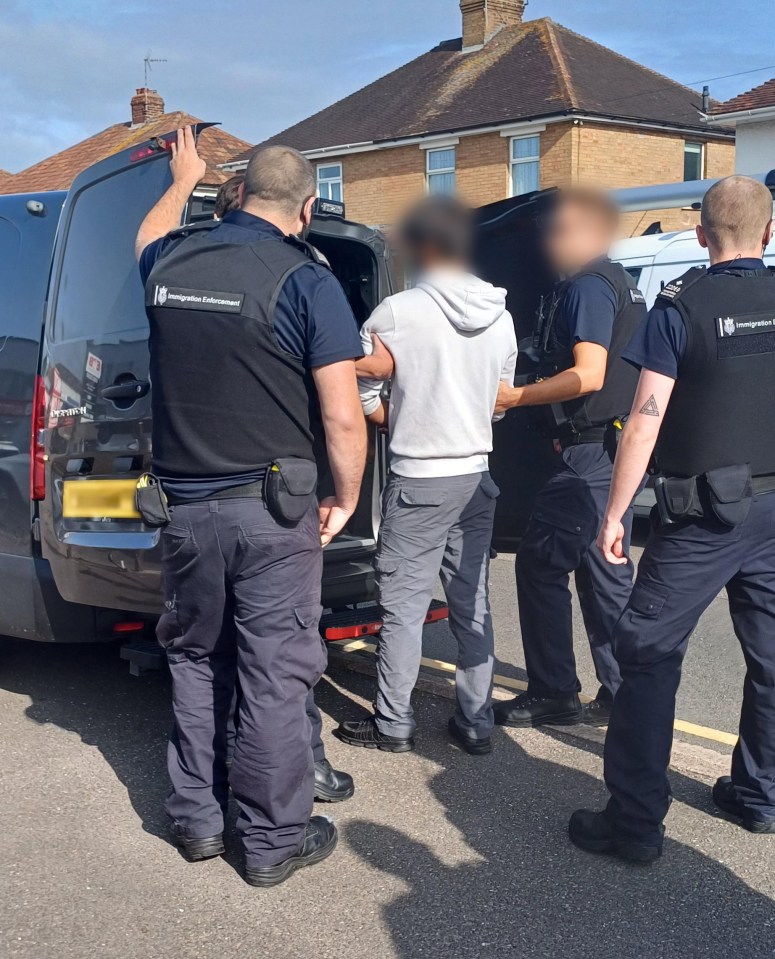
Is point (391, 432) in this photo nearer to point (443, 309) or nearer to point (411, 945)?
point (443, 309)

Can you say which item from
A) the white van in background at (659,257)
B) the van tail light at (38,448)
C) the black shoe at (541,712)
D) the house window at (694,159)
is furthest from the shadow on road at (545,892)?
the house window at (694,159)

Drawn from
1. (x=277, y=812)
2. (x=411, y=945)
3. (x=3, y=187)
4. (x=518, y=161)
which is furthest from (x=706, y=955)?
(x=3, y=187)

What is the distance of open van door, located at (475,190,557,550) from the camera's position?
14.0 ft

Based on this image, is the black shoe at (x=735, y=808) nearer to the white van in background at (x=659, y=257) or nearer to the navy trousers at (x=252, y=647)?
the navy trousers at (x=252, y=647)

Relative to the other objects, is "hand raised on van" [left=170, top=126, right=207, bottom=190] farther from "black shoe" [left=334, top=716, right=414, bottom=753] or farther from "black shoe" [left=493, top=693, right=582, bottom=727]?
"black shoe" [left=493, top=693, right=582, bottom=727]

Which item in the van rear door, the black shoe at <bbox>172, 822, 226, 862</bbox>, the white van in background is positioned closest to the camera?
the black shoe at <bbox>172, 822, 226, 862</bbox>

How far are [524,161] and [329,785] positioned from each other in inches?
989

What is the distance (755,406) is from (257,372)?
4.94 ft

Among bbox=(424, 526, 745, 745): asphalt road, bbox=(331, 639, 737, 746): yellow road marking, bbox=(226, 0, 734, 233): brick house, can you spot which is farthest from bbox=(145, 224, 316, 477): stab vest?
bbox=(226, 0, 734, 233): brick house

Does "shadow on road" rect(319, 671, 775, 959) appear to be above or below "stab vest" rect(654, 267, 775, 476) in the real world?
below

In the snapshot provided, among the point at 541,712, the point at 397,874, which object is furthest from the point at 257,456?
the point at 541,712

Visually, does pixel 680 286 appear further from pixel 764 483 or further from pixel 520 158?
pixel 520 158

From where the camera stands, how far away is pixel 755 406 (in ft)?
10.6

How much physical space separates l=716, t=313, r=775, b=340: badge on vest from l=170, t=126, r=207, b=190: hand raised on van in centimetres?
185
